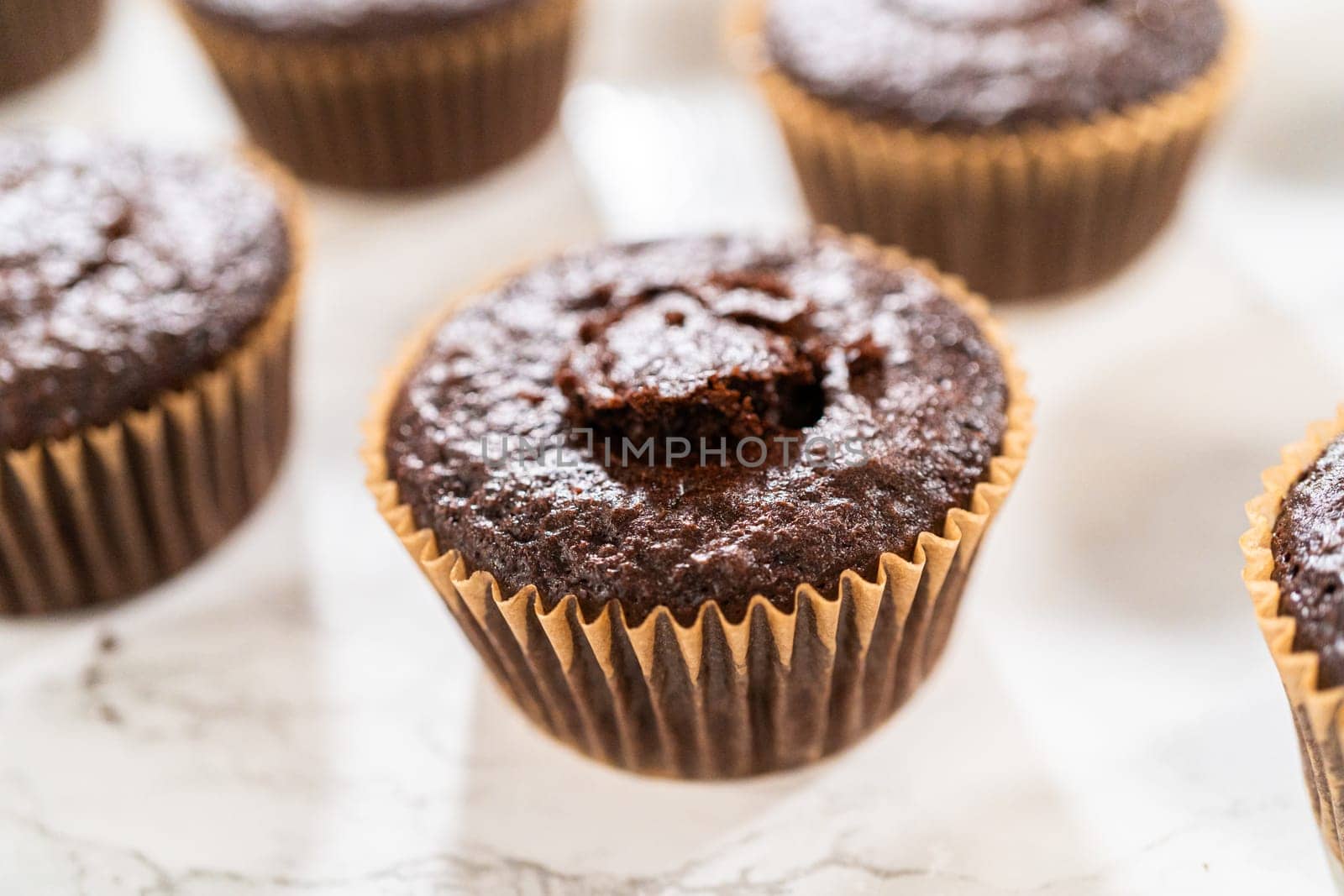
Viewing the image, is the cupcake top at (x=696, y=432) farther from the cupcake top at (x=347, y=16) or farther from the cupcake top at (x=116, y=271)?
the cupcake top at (x=347, y=16)

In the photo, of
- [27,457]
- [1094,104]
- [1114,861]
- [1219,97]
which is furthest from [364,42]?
[1114,861]

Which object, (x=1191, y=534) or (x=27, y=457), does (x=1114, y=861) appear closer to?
(x=1191, y=534)

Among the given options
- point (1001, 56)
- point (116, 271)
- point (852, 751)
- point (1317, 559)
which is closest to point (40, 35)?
point (116, 271)

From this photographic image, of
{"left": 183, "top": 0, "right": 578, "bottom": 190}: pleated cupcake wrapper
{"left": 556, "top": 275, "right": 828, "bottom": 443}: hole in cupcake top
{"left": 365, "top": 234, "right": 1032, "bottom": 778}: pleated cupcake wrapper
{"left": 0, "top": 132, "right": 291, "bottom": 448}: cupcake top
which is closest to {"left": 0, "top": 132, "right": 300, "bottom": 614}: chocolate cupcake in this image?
{"left": 0, "top": 132, "right": 291, "bottom": 448}: cupcake top

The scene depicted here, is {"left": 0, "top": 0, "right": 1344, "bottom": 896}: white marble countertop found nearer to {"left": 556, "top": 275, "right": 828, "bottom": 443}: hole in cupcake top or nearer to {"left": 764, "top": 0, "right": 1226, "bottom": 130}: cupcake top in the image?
{"left": 764, "top": 0, "right": 1226, "bottom": 130}: cupcake top

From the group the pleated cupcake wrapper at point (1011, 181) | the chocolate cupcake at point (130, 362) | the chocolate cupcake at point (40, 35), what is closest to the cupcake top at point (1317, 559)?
the pleated cupcake wrapper at point (1011, 181)

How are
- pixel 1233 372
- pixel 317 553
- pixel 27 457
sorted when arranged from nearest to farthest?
pixel 27 457
pixel 317 553
pixel 1233 372
